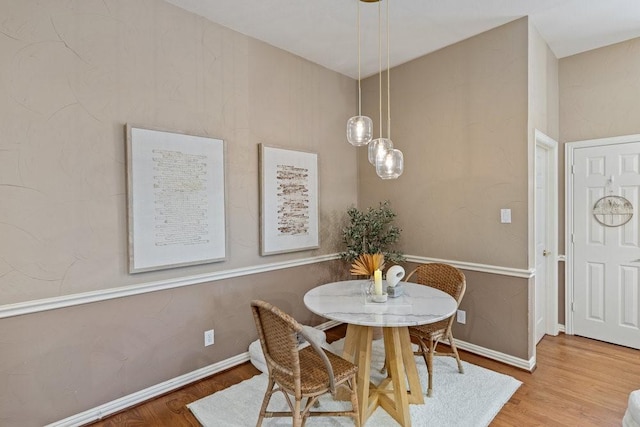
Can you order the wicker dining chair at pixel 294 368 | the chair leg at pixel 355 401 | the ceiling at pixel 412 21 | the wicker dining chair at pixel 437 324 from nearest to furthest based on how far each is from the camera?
the wicker dining chair at pixel 294 368
the chair leg at pixel 355 401
the wicker dining chair at pixel 437 324
the ceiling at pixel 412 21

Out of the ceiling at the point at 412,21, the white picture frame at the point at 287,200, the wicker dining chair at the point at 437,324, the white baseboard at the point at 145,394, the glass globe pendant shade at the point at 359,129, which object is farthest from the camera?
the white picture frame at the point at 287,200

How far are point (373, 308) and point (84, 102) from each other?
2206 millimetres

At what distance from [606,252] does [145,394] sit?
13.8ft

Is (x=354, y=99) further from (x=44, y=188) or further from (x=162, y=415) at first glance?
(x=162, y=415)

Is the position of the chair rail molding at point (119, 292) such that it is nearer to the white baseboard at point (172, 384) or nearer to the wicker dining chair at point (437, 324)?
the white baseboard at point (172, 384)

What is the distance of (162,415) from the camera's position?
2.22 m

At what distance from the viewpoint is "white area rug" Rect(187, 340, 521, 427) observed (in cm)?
211

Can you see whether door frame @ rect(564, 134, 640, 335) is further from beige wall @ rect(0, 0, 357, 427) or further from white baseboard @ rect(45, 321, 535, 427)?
beige wall @ rect(0, 0, 357, 427)

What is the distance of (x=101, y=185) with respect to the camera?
217 cm

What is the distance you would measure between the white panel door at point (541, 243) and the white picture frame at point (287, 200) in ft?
7.19

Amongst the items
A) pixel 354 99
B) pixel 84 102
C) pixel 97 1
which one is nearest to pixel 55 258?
pixel 84 102

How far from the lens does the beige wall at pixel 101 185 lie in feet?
6.23

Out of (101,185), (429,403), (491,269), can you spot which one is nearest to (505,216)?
(491,269)

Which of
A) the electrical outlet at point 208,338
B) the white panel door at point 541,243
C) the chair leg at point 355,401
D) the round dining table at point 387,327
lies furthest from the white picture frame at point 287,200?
the white panel door at point 541,243
